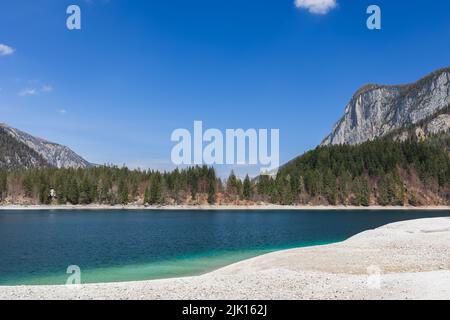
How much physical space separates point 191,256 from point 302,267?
61.3 feet

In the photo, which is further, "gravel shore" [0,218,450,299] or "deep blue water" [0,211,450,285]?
"deep blue water" [0,211,450,285]

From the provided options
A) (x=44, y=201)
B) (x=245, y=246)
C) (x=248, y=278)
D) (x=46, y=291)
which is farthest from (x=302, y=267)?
(x=44, y=201)

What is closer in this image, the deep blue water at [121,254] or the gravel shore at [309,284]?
the gravel shore at [309,284]

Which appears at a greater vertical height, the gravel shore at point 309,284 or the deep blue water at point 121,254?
the gravel shore at point 309,284

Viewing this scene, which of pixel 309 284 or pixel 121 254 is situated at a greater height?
pixel 309 284

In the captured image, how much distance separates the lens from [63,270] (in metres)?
37.5

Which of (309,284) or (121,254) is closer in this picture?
(309,284)

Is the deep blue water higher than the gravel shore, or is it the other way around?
the gravel shore

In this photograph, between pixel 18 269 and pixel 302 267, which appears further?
pixel 18 269
